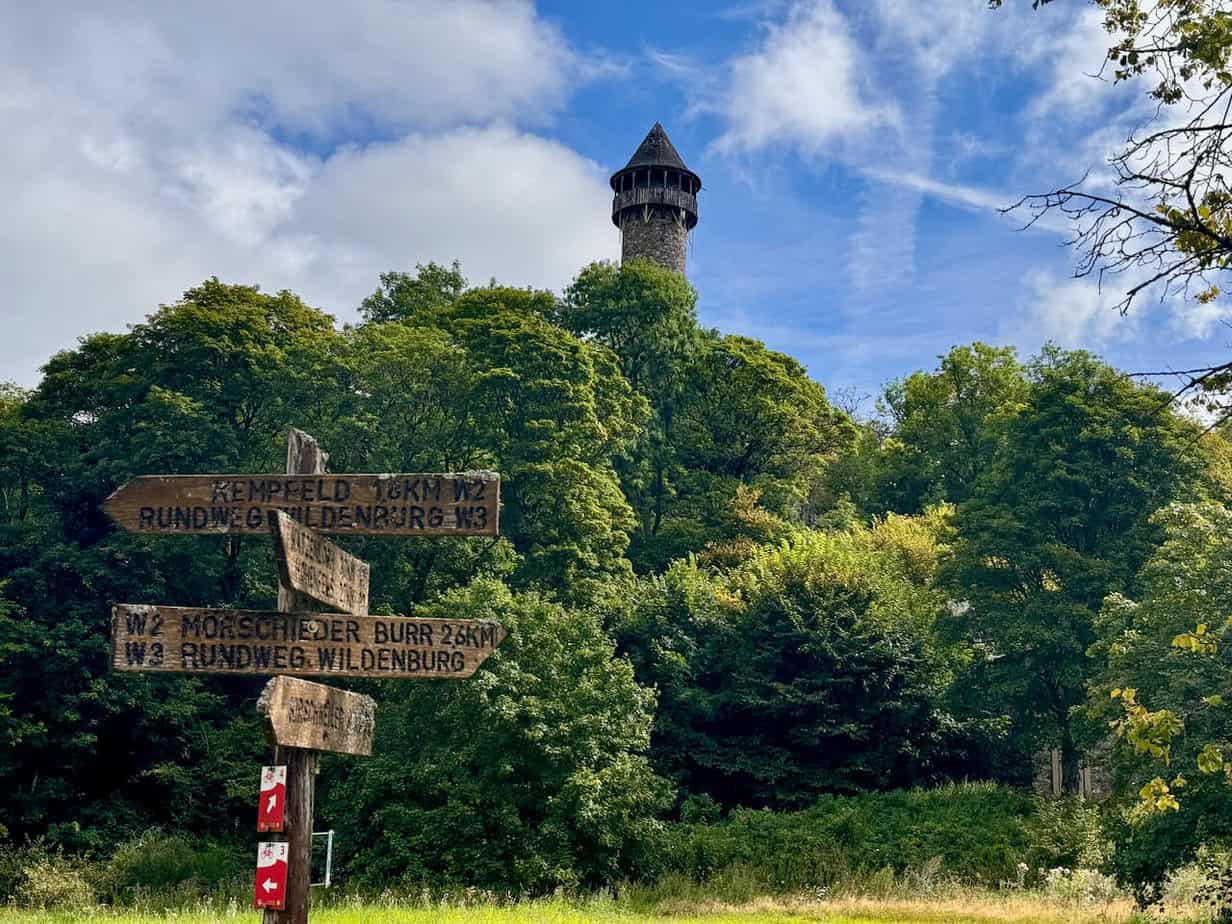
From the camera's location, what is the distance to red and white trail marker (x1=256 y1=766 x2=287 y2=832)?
23.4 ft

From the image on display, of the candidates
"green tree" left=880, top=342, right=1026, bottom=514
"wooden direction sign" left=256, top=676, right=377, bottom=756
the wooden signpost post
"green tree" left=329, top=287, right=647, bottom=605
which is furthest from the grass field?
"green tree" left=880, top=342, right=1026, bottom=514

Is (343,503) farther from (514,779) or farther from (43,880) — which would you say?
(43,880)

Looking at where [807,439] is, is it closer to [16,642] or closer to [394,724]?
[394,724]

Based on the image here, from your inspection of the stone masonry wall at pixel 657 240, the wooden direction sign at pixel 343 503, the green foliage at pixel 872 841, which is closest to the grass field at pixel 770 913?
the green foliage at pixel 872 841

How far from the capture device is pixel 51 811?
88.8ft

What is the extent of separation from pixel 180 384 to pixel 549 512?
10.5 m

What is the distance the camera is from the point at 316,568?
7.30 metres

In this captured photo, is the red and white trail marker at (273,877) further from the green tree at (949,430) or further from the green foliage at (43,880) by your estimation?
the green tree at (949,430)

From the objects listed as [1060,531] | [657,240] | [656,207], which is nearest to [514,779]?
[1060,531]

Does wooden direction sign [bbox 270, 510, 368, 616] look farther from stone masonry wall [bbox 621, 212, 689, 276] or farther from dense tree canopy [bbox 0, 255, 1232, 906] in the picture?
stone masonry wall [bbox 621, 212, 689, 276]

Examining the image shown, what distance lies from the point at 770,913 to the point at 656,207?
126 feet

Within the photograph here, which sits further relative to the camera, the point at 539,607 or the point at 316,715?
the point at 539,607

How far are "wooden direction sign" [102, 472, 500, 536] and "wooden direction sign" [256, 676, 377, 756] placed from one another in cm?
104

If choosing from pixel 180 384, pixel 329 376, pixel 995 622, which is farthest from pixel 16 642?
pixel 995 622
